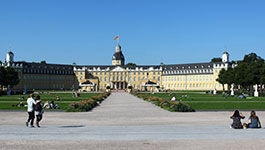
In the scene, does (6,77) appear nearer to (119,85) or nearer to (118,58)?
(119,85)

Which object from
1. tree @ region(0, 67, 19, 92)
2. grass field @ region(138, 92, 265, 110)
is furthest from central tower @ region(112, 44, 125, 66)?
grass field @ region(138, 92, 265, 110)

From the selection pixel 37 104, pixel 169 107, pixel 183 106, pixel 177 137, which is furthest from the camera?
pixel 169 107

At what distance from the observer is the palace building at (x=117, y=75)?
14162cm

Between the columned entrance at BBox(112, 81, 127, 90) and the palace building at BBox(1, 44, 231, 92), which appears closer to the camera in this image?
the palace building at BBox(1, 44, 231, 92)

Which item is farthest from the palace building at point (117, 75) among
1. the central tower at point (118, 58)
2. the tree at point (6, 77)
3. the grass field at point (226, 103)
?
the grass field at point (226, 103)

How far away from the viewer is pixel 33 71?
145625mm

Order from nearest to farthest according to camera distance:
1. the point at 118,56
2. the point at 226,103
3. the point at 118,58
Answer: the point at 226,103
the point at 118,58
the point at 118,56

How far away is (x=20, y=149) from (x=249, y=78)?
64342mm

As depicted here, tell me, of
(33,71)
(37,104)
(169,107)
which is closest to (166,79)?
(33,71)

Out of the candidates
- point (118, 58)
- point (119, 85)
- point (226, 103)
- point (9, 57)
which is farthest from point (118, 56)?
point (226, 103)

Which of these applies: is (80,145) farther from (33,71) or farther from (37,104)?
(33,71)

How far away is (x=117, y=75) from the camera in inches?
6531

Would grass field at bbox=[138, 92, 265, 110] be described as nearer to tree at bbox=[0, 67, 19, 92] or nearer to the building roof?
tree at bbox=[0, 67, 19, 92]

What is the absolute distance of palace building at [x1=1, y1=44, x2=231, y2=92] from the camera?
14162cm
